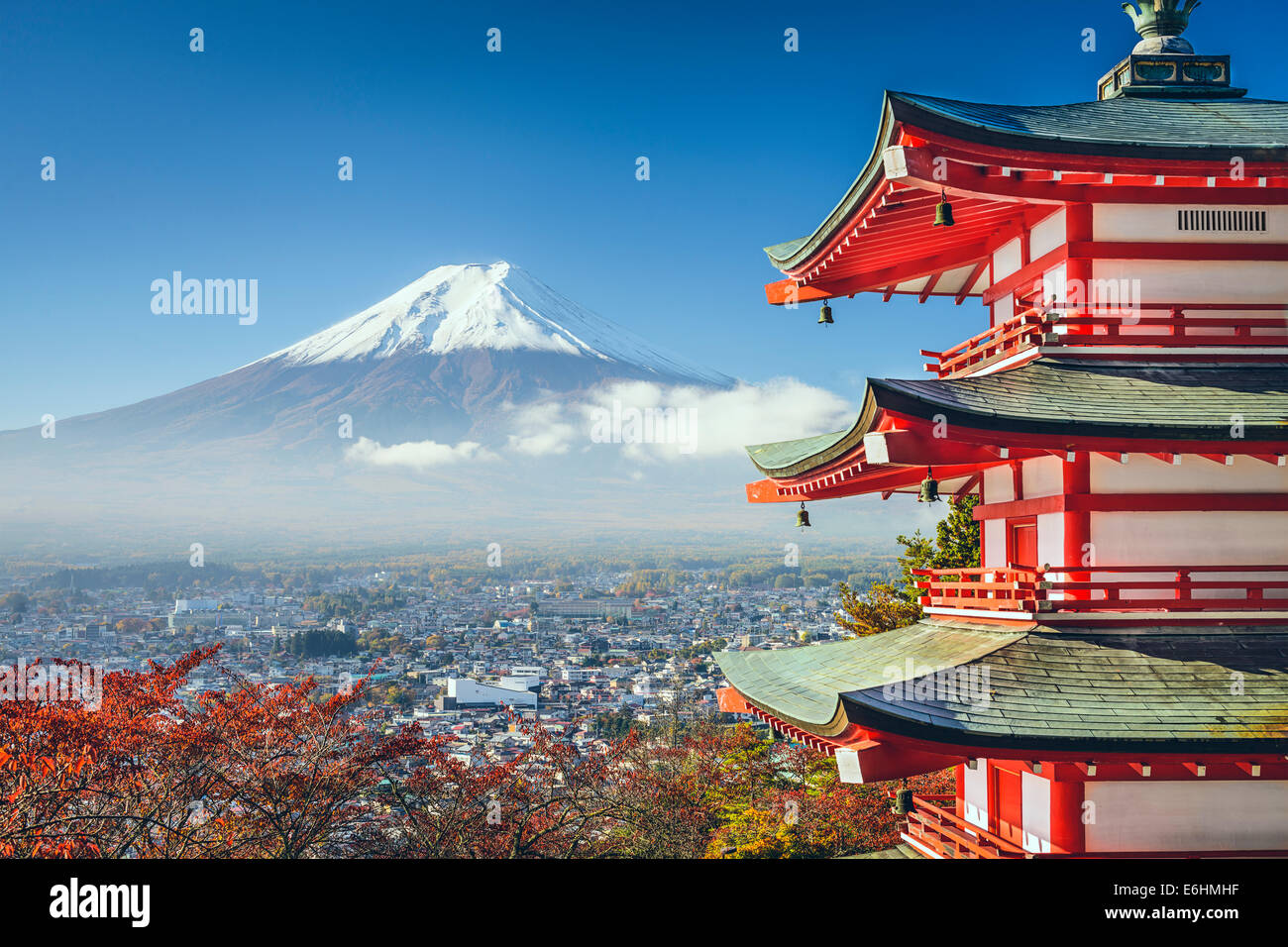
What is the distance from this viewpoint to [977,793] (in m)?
8.97

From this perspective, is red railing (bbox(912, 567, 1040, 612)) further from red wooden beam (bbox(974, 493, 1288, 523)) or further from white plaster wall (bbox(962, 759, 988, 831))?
white plaster wall (bbox(962, 759, 988, 831))

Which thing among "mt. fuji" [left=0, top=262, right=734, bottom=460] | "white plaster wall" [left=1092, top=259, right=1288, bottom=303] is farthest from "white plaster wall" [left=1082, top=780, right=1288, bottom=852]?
"mt. fuji" [left=0, top=262, right=734, bottom=460]

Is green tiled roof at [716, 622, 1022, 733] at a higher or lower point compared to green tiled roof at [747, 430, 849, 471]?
lower

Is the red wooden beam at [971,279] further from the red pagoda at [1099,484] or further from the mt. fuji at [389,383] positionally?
the mt. fuji at [389,383]

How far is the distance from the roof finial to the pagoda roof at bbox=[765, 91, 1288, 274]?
2.50 ft

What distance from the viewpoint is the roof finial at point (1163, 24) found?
981 centimetres

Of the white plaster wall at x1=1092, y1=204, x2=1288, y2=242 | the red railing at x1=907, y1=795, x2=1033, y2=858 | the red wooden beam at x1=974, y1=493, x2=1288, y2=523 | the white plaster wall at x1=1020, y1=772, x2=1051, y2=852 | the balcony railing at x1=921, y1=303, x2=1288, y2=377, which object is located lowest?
the red railing at x1=907, y1=795, x2=1033, y2=858

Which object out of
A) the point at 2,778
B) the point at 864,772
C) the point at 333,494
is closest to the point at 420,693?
the point at 2,778

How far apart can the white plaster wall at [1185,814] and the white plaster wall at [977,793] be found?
128 cm

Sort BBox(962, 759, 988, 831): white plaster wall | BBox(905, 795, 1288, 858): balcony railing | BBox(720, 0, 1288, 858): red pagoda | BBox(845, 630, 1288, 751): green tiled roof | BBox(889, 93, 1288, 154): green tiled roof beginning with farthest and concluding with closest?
BBox(962, 759, 988, 831): white plaster wall
BBox(889, 93, 1288, 154): green tiled roof
BBox(905, 795, 1288, 858): balcony railing
BBox(720, 0, 1288, 858): red pagoda
BBox(845, 630, 1288, 751): green tiled roof

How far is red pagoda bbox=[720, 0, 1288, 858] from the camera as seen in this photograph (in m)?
6.98

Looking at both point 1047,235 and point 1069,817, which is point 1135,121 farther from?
point 1069,817

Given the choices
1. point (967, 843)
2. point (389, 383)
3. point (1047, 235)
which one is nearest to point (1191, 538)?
point (1047, 235)

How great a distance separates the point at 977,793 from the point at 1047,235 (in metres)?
4.99
